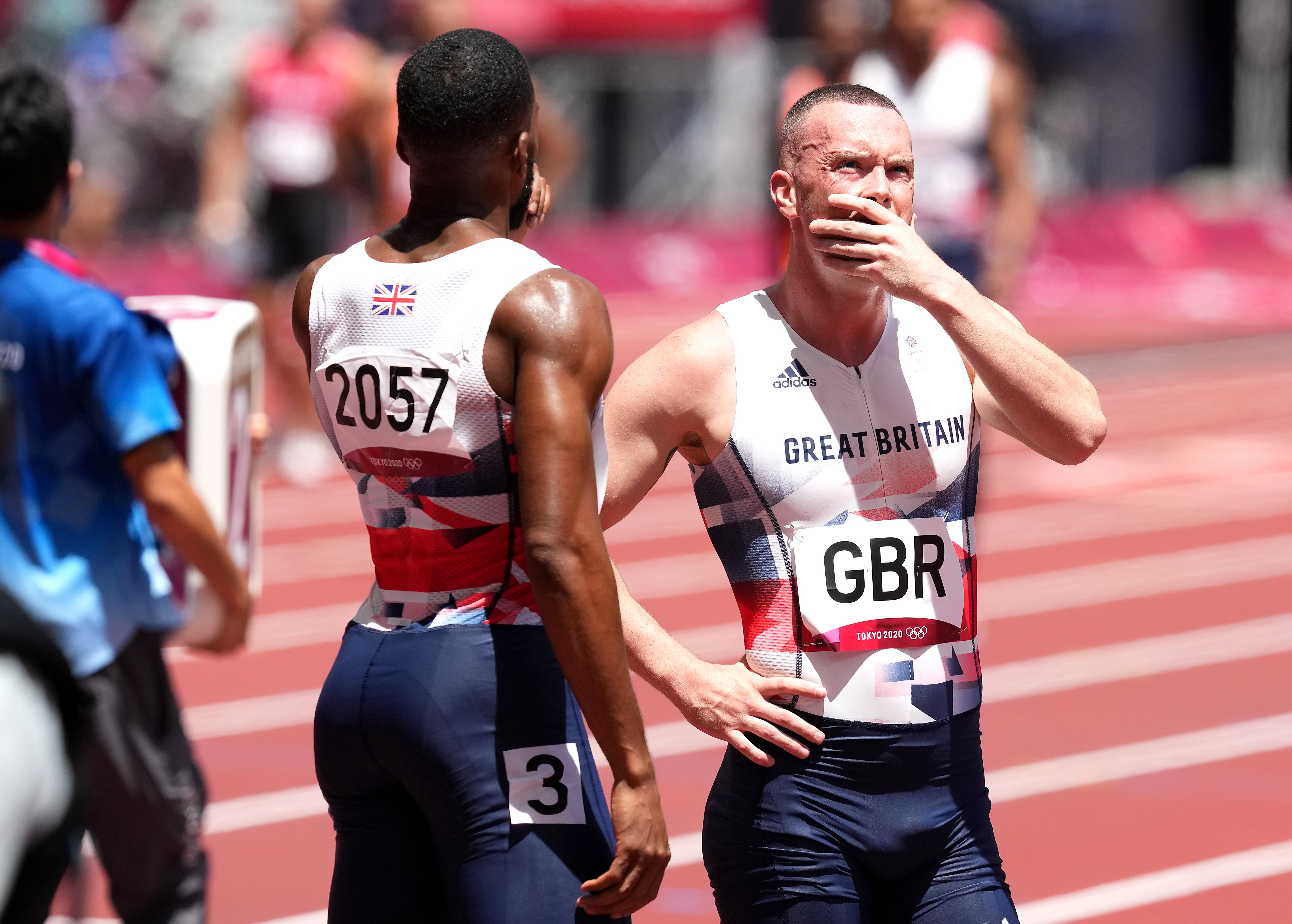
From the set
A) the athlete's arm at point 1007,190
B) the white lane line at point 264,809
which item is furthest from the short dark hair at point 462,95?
the athlete's arm at point 1007,190

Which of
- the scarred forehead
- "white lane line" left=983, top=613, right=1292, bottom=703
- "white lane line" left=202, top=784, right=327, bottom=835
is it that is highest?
the scarred forehead

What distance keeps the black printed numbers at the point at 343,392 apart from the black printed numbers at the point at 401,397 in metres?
0.09

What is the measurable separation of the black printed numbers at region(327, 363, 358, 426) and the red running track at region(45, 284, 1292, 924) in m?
2.52

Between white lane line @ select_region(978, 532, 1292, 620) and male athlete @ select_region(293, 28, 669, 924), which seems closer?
male athlete @ select_region(293, 28, 669, 924)

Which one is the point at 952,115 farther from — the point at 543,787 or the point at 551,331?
the point at 543,787

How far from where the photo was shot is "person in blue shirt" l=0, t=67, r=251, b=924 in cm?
360

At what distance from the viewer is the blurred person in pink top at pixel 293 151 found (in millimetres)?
11438

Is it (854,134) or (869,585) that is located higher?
(854,134)

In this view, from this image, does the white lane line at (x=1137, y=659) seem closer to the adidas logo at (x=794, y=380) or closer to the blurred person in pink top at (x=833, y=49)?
the blurred person in pink top at (x=833, y=49)

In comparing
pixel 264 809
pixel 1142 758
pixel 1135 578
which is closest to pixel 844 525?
pixel 264 809

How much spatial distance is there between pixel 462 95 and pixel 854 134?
0.66 meters

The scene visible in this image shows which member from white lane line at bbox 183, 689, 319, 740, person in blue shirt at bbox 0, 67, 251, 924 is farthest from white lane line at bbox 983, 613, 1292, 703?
person in blue shirt at bbox 0, 67, 251, 924

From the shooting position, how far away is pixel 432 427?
9.45ft

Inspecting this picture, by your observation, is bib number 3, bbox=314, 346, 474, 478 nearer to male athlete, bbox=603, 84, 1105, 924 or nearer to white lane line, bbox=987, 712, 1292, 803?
male athlete, bbox=603, 84, 1105, 924
